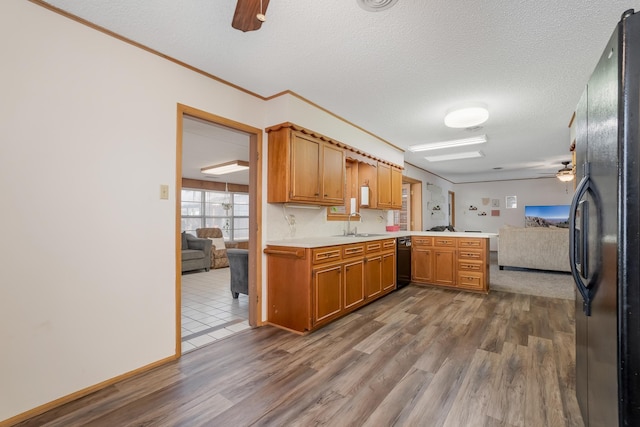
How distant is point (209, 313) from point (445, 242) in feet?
11.7

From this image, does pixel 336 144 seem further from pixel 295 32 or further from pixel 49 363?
pixel 49 363

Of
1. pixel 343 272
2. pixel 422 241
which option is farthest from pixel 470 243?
pixel 343 272

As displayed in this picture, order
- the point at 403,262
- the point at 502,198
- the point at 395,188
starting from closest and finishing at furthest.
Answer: the point at 403,262 → the point at 395,188 → the point at 502,198

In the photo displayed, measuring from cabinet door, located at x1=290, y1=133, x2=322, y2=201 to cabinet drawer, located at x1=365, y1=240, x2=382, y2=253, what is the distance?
904 millimetres

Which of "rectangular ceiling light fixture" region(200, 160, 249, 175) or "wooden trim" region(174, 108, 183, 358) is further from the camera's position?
"rectangular ceiling light fixture" region(200, 160, 249, 175)

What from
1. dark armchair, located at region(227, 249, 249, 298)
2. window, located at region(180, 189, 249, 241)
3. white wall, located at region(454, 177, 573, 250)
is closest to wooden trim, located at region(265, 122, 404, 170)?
dark armchair, located at region(227, 249, 249, 298)

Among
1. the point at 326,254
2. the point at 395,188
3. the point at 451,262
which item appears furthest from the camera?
the point at 395,188

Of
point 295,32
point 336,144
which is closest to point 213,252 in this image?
point 336,144

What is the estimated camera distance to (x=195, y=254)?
21.3ft

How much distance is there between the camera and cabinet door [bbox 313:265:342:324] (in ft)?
9.46

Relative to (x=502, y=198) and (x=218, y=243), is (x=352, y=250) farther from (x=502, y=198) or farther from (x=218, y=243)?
(x=502, y=198)

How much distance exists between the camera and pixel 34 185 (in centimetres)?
179

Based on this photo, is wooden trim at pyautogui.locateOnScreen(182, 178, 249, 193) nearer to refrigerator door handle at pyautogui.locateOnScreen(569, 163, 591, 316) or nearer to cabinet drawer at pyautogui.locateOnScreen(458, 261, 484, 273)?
cabinet drawer at pyautogui.locateOnScreen(458, 261, 484, 273)

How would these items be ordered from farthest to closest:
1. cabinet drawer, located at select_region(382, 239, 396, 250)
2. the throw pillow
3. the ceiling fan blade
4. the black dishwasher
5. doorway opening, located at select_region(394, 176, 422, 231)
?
1. doorway opening, located at select_region(394, 176, 422, 231)
2. the throw pillow
3. the black dishwasher
4. cabinet drawer, located at select_region(382, 239, 396, 250)
5. the ceiling fan blade
